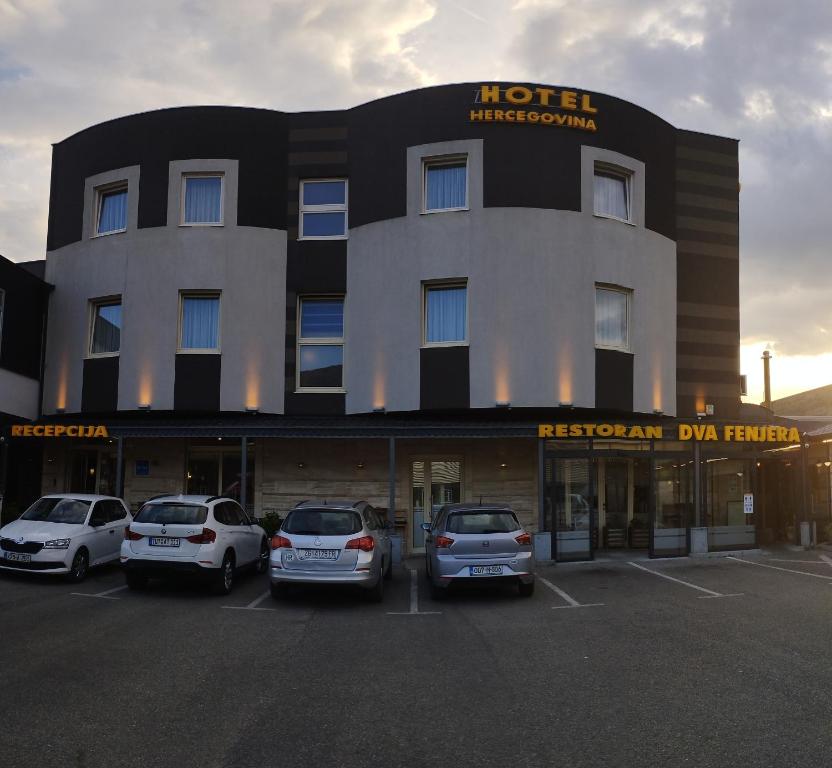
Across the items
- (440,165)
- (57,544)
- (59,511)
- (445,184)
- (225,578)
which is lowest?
(225,578)

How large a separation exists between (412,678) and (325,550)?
440 cm

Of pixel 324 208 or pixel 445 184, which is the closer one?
pixel 445 184

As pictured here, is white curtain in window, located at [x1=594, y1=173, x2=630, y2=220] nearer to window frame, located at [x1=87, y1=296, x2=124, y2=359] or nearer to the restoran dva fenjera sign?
the restoran dva fenjera sign

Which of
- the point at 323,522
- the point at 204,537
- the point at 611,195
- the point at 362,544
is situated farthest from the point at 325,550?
the point at 611,195

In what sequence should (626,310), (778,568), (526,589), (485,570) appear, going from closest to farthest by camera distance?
(485,570) → (526,589) → (778,568) → (626,310)

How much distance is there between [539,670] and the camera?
8.27 metres

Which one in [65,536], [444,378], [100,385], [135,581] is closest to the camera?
[135,581]

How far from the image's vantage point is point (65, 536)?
14.2m

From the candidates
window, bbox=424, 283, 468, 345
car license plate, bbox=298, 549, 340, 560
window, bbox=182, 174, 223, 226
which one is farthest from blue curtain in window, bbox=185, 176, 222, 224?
car license plate, bbox=298, 549, 340, 560

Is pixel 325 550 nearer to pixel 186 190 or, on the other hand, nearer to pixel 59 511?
pixel 59 511

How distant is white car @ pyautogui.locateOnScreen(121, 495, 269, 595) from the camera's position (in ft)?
42.0

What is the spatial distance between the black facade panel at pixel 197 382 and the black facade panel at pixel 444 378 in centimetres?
516

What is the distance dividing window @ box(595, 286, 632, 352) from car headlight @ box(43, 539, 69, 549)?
12334 mm

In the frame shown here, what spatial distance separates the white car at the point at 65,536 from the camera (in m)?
13.9
